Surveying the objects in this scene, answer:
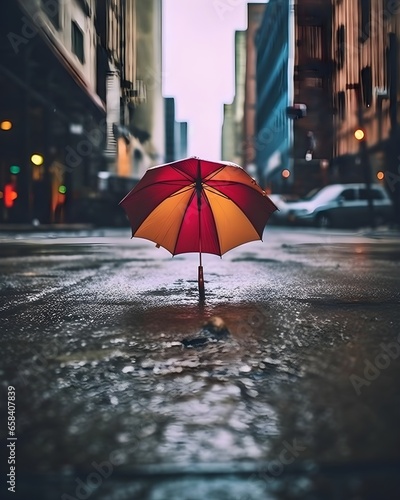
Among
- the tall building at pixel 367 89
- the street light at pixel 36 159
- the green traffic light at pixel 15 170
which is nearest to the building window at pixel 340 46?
the tall building at pixel 367 89

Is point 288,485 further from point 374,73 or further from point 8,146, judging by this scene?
point 374,73

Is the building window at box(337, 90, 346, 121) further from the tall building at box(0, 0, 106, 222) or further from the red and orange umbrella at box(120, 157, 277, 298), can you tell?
the red and orange umbrella at box(120, 157, 277, 298)

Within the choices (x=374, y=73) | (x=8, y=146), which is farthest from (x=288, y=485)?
(x=374, y=73)

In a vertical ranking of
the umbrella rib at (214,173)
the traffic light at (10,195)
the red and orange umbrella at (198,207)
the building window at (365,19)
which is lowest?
the red and orange umbrella at (198,207)

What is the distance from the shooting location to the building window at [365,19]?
40.5 m

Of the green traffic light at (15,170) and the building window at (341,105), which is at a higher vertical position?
the building window at (341,105)

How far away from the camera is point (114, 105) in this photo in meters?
40.4

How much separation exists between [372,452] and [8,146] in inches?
1343

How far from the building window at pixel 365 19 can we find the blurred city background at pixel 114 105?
0.06 meters

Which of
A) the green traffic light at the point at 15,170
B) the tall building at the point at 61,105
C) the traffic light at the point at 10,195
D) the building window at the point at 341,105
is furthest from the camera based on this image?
the building window at the point at 341,105

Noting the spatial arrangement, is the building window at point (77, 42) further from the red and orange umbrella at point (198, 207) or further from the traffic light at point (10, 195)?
the red and orange umbrella at point (198, 207)

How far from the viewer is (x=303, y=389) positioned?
314cm

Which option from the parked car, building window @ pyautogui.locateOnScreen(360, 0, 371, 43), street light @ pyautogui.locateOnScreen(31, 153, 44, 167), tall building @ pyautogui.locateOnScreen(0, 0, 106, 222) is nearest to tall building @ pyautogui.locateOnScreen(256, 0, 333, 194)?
building window @ pyautogui.locateOnScreen(360, 0, 371, 43)

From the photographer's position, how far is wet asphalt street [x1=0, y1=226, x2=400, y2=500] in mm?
2080
